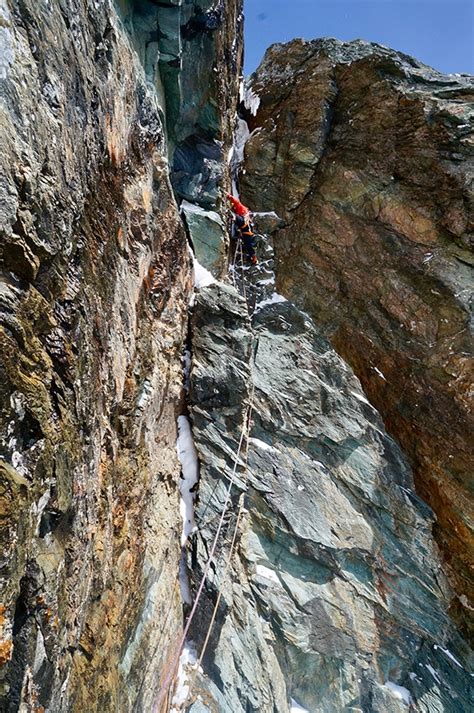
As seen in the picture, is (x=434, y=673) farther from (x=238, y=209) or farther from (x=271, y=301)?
(x=238, y=209)

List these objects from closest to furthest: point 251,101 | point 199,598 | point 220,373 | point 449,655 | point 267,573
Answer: point 199,598
point 220,373
point 267,573
point 449,655
point 251,101

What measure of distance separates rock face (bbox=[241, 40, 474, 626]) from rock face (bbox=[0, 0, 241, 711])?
7.04 m

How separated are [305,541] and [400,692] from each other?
14.1ft

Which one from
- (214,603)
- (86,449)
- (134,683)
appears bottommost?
(214,603)

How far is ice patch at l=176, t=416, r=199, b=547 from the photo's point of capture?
6.50 metres

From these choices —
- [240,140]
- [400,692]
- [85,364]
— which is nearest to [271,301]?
[240,140]

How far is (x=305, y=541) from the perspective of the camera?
823cm

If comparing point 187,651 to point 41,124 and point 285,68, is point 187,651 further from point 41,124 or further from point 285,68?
point 285,68

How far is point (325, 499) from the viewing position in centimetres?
903

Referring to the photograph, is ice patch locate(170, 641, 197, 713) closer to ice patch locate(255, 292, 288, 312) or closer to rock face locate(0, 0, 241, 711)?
rock face locate(0, 0, 241, 711)

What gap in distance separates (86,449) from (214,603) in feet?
14.0

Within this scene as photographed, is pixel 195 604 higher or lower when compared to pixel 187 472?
lower

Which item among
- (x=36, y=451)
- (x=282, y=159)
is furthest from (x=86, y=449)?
(x=282, y=159)

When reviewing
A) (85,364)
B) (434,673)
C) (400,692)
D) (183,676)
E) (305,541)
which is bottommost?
(400,692)
